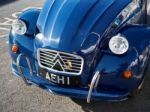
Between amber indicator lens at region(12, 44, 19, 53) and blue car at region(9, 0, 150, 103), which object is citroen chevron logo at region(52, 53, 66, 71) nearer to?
A: blue car at region(9, 0, 150, 103)

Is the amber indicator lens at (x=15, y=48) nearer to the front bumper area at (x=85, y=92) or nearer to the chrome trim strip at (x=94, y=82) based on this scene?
the front bumper area at (x=85, y=92)

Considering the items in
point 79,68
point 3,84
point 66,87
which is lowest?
point 3,84

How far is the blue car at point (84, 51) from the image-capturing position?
449cm

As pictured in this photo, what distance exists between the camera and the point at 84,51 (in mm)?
4500

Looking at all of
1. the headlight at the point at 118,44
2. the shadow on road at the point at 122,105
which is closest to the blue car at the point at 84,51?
the headlight at the point at 118,44

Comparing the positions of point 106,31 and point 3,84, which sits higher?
point 106,31

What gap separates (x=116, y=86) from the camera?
459 centimetres

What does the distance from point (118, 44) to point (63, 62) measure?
74cm

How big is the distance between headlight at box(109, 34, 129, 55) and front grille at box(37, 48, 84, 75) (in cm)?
43

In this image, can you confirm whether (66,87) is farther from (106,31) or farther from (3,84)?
(3,84)

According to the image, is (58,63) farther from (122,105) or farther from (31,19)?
(122,105)

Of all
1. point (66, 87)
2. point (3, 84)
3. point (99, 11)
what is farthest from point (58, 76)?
point (3, 84)

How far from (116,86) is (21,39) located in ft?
5.03

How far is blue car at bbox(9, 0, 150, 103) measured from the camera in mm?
4488
